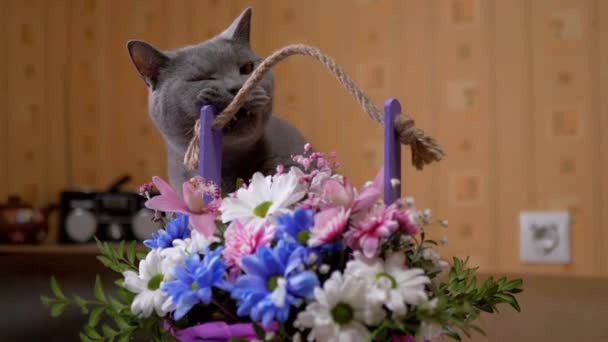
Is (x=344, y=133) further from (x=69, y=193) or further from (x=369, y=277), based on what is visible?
(x=369, y=277)

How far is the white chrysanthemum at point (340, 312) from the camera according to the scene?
389 mm

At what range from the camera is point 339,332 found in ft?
1.28

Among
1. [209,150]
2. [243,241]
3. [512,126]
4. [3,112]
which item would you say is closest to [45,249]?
[3,112]

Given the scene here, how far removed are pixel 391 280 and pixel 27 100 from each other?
5.99ft

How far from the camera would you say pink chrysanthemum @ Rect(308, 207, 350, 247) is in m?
0.41

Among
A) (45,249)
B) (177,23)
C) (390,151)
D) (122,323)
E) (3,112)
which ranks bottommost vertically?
(45,249)

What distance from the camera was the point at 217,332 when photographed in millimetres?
426

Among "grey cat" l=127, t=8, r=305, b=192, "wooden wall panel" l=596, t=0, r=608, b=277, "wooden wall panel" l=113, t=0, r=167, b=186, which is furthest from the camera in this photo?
"wooden wall panel" l=113, t=0, r=167, b=186

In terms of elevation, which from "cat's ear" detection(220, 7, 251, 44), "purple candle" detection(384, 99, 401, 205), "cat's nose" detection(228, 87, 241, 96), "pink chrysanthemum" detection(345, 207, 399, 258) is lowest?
"pink chrysanthemum" detection(345, 207, 399, 258)

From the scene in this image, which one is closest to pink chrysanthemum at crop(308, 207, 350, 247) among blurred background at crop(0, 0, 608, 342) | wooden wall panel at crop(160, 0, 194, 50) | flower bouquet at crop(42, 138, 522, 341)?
flower bouquet at crop(42, 138, 522, 341)

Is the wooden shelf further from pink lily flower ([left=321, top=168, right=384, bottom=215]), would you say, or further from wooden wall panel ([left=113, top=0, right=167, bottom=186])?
pink lily flower ([left=321, top=168, right=384, bottom=215])

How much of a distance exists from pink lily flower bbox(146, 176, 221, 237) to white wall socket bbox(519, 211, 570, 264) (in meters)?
1.24

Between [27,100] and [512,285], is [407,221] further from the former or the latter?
[27,100]

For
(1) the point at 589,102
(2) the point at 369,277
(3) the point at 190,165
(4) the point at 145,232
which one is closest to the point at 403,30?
(1) the point at 589,102
